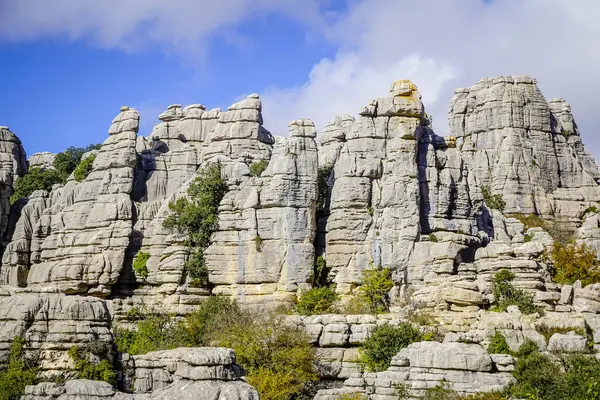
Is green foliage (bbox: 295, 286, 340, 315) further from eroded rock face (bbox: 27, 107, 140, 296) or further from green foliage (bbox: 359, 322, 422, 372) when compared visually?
eroded rock face (bbox: 27, 107, 140, 296)

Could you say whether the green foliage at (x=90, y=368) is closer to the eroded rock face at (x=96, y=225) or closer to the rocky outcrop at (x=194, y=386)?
the rocky outcrop at (x=194, y=386)

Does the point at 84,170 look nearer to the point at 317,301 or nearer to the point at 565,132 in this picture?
the point at 317,301

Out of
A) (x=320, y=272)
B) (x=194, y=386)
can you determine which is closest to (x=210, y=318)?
(x=320, y=272)

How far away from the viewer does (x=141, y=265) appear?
46562mm

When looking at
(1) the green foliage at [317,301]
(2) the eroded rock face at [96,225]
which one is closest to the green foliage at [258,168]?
(2) the eroded rock face at [96,225]

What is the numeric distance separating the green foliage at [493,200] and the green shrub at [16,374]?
37.0 m

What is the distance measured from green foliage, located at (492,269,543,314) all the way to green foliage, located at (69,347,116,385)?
634 inches

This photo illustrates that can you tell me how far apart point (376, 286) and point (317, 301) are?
8.72 feet

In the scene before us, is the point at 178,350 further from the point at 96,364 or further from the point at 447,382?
the point at 447,382

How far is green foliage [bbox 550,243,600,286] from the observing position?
4372 cm

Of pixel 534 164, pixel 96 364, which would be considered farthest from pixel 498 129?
pixel 96 364

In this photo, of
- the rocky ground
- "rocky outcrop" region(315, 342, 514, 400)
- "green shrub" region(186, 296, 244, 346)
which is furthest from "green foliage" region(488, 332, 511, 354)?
"green shrub" region(186, 296, 244, 346)

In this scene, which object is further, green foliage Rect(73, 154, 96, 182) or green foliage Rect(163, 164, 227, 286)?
green foliage Rect(73, 154, 96, 182)

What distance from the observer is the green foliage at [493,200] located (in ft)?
195
